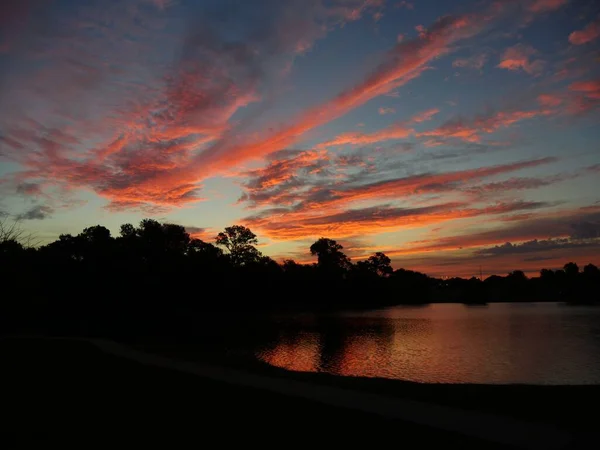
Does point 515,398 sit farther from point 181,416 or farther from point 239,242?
point 239,242

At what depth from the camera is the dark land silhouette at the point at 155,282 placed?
4208cm

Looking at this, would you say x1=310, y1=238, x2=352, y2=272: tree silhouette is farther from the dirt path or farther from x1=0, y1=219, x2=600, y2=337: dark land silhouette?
the dirt path

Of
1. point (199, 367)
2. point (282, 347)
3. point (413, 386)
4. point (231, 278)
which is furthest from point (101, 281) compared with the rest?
point (413, 386)

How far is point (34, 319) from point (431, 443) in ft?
166

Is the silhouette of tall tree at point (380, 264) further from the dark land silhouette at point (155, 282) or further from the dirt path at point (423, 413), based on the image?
the dirt path at point (423, 413)

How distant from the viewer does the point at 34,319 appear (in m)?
46.8

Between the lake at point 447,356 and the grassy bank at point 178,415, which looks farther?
the lake at point 447,356

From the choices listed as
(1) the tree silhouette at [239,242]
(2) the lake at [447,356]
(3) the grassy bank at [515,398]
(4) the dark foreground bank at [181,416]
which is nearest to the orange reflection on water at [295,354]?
(2) the lake at [447,356]

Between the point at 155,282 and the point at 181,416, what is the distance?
248 ft

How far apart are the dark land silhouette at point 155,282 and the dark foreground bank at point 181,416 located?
18485 mm

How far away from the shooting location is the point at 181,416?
1023cm

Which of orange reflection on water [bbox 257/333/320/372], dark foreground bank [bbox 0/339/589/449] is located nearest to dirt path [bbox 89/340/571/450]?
dark foreground bank [bbox 0/339/589/449]

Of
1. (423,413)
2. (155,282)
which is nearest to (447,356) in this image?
(423,413)

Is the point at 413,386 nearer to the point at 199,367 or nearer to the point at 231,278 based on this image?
the point at 199,367
